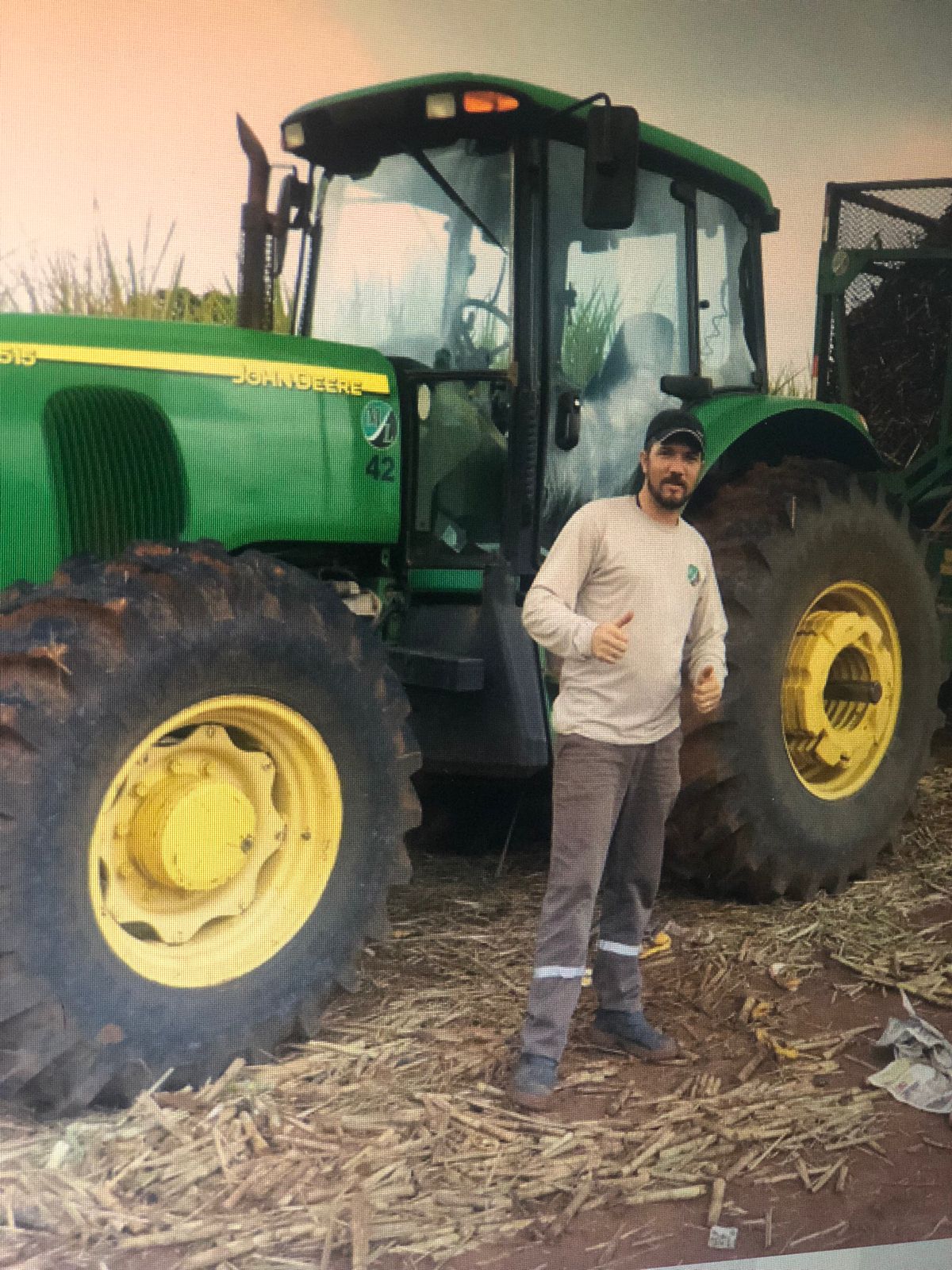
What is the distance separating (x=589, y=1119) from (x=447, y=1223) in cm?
36

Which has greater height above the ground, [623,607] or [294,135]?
[294,135]

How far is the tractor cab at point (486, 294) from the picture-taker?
2844mm

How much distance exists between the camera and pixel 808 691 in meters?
3.30

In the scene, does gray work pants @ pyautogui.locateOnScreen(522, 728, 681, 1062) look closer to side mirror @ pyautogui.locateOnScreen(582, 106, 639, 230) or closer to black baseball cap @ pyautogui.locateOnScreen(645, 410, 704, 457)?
black baseball cap @ pyautogui.locateOnScreen(645, 410, 704, 457)

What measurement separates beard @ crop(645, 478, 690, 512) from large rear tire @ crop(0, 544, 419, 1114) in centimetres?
59

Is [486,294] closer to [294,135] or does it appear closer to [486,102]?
[486,102]

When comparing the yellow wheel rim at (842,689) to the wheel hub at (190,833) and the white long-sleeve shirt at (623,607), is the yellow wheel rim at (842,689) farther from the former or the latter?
the wheel hub at (190,833)

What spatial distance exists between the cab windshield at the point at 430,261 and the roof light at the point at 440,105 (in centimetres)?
16

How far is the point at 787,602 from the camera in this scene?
3225mm

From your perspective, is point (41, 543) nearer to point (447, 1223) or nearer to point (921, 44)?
point (447, 1223)

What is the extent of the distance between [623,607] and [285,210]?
1.16 meters

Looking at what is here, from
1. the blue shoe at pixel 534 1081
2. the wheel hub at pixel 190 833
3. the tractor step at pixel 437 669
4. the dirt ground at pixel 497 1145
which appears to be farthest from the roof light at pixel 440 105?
the blue shoe at pixel 534 1081

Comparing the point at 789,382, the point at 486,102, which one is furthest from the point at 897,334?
the point at 486,102

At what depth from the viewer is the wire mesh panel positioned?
4.26 meters
